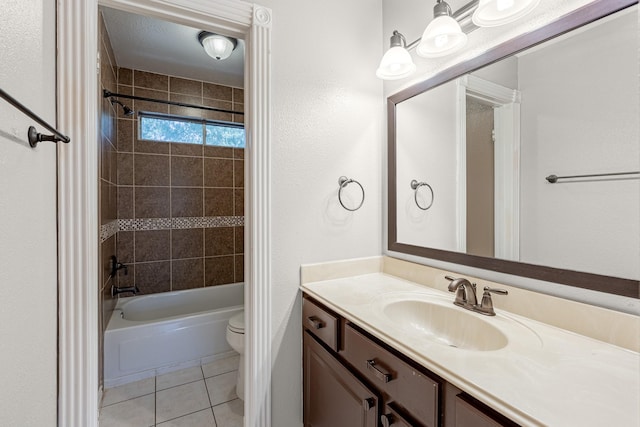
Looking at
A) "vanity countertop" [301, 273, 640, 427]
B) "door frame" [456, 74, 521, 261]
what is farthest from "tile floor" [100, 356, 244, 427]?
"door frame" [456, 74, 521, 261]

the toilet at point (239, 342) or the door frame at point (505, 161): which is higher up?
the door frame at point (505, 161)

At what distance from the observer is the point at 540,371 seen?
69 centimetres

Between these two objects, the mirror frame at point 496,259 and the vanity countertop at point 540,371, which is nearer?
the vanity countertop at point 540,371

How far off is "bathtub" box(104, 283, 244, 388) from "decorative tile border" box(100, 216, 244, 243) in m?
0.64

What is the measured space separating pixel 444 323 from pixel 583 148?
771mm

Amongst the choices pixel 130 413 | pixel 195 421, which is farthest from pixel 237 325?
pixel 130 413

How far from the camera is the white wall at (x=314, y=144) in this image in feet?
4.58

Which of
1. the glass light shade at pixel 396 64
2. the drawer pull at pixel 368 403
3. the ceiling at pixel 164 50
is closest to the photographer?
the drawer pull at pixel 368 403

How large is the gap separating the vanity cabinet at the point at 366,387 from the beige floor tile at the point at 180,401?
0.83 meters

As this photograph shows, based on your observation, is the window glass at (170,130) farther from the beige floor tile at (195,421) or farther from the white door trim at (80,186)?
the beige floor tile at (195,421)

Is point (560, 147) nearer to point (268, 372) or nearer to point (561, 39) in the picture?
point (561, 39)

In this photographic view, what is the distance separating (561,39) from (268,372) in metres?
1.76

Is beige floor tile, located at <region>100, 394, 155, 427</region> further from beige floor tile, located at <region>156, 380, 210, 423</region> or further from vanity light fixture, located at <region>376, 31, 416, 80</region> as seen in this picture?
vanity light fixture, located at <region>376, 31, 416, 80</region>
